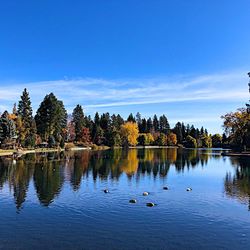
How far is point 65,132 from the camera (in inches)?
5261

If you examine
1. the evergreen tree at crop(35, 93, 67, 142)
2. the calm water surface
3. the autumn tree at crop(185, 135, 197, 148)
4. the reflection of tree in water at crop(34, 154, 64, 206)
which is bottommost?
the calm water surface

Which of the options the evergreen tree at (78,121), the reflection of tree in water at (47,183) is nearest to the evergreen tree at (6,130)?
the reflection of tree in water at (47,183)

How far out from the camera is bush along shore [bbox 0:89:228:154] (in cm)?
9165

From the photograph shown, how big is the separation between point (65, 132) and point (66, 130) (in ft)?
3.92

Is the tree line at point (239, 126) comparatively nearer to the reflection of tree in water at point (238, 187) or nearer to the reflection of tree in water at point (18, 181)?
the reflection of tree in water at point (238, 187)

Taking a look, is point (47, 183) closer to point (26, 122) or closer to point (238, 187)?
point (238, 187)

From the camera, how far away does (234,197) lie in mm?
31281

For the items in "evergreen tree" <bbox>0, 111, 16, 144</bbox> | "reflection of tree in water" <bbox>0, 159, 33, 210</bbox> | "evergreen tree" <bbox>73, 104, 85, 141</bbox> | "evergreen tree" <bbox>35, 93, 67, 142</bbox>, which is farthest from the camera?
"evergreen tree" <bbox>73, 104, 85, 141</bbox>

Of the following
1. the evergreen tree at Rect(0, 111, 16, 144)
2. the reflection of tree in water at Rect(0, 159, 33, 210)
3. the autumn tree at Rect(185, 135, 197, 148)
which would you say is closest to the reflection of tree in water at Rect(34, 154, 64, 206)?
the reflection of tree in water at Rect(0, 159, 33, 210)

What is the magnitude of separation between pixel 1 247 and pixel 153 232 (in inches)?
328

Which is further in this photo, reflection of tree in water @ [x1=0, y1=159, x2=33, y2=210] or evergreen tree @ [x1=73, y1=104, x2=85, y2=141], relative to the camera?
evergreen tree @ [x1=73, y1=104, x2=85, y2=141]

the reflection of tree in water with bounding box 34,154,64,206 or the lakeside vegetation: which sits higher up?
the lakeside vegetation

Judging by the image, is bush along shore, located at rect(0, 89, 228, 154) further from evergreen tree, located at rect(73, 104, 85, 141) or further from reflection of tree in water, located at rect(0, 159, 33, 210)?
reflection of tree in water, located at rect(0, 159, 33, 210)

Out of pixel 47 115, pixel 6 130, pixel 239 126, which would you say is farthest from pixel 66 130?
pixel 239 126
